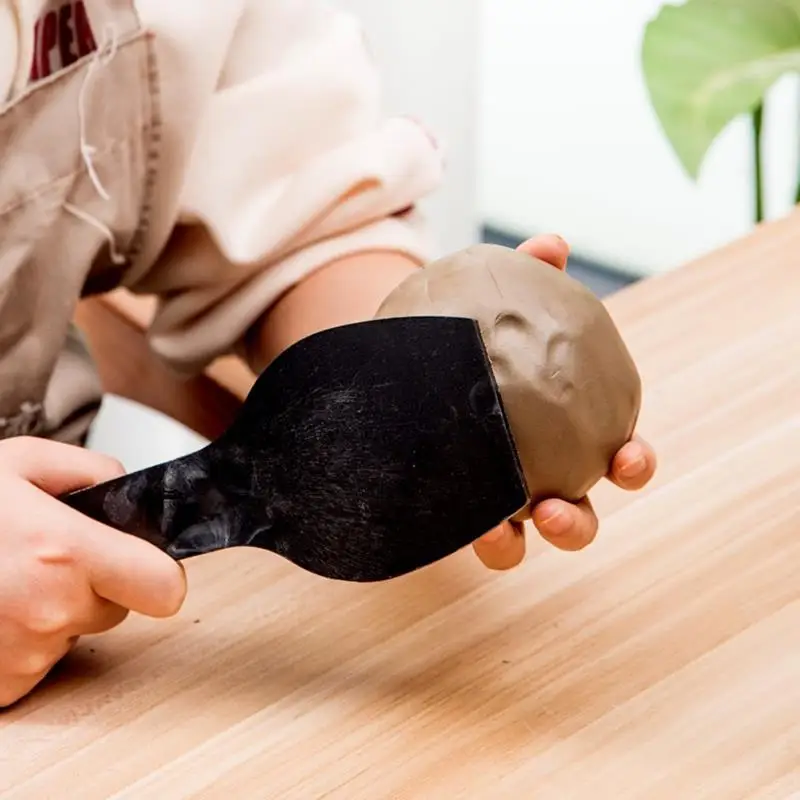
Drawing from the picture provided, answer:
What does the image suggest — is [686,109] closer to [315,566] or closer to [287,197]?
[287,197]

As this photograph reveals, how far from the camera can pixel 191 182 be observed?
72 centimetres

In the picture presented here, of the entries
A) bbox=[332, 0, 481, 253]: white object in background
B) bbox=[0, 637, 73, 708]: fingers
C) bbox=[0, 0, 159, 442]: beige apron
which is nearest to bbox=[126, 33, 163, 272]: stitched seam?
bbox=[0, 0, 159, 442]: beige apron

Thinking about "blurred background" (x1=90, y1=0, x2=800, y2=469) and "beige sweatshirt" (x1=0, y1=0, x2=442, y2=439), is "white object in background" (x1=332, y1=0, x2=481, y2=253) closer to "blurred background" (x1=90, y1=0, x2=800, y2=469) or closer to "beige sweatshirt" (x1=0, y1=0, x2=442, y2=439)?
"blurred background" (x1=90, y1=0, x2=800, y2=469)

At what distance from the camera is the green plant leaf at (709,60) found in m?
1.02

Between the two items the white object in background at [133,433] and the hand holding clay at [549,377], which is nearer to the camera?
the hand holding clay at [549,377]

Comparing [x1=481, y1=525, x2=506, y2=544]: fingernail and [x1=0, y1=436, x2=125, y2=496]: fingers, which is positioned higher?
[x1=0, y1=436, x2=125, y2=496]: fingers

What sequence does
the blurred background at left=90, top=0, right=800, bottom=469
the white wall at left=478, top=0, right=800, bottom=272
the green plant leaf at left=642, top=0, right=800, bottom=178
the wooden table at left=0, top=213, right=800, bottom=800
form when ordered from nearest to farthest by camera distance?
the wooden table at left=0, top=213, right=800, bottom=800
the green plant leaf at left=642, top=0, right=800, bottom=178
the blurred background at left=90, top=0, right=800, bottom=469
the white wall at left=478, top=0, right=800, bottom=272

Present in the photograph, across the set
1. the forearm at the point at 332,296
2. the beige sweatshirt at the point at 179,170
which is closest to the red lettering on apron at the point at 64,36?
the beige sweatshirt at the point at 179,170

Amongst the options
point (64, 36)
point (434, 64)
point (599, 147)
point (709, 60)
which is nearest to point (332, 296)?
point (64, 36)

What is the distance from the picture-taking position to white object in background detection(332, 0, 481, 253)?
1392 millimetres

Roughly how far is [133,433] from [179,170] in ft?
0.86

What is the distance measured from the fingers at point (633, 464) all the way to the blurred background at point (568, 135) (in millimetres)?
1029

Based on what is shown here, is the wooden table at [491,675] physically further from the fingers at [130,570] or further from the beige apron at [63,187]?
the beige apron at [63,187]

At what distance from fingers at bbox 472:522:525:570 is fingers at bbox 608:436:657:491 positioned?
0.04 metres
